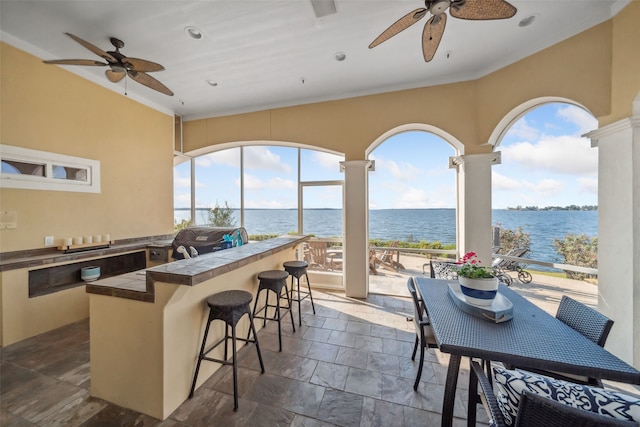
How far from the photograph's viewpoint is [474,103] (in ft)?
11.2

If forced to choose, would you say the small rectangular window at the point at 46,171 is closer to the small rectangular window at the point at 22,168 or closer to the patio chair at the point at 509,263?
the small rectangular window at the point at 22,168

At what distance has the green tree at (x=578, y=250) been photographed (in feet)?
10.4

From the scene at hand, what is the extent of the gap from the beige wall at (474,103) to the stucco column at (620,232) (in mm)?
248

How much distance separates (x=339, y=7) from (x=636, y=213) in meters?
3.43

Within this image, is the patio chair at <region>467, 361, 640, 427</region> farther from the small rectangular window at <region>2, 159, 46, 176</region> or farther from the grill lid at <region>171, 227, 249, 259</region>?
the small rectangular window at <region>2, 159, 46, 176</region>

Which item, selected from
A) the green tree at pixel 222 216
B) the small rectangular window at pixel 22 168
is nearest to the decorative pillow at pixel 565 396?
the small rectangular window at pixel 22 168

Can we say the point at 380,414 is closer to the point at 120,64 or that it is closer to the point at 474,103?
the point at 474,103

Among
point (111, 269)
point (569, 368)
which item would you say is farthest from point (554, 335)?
point (111, 269)

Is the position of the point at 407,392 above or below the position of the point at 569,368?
below

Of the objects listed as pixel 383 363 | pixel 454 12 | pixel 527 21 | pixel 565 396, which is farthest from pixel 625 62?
pixel 383 363

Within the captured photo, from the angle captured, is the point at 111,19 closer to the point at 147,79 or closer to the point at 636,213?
the point at 147,79

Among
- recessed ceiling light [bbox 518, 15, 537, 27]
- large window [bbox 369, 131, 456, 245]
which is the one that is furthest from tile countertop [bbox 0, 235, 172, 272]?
recessed ceiling light [bbox 518, 15, 537, 27]

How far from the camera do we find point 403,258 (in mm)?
5582

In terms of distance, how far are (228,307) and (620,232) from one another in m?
3.71
